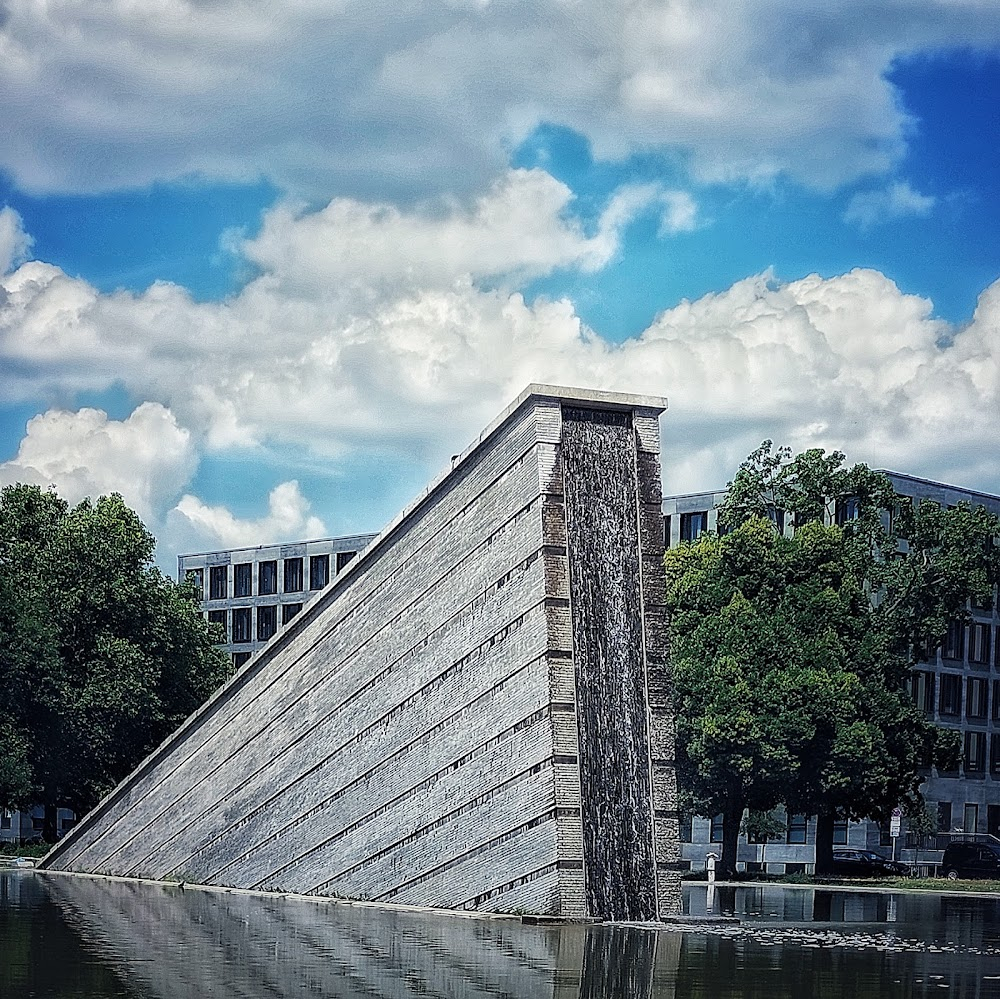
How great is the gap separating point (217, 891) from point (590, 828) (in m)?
10.8

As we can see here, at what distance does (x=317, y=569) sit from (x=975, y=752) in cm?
4648

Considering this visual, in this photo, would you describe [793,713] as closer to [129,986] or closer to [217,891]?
[217,891]

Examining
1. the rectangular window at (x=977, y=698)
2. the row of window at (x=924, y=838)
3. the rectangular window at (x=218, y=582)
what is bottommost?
the row of window at (x=924, y=838)

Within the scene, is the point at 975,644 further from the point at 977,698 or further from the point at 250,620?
the point at 250,620

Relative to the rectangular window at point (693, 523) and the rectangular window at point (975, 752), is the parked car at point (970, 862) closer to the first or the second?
the rectangular window at point (975, 752)

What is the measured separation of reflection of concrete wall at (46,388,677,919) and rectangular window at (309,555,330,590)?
80642 mm

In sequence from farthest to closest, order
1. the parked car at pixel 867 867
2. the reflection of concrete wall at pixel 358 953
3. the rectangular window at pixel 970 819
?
the rectangular window at pixel 970 819 < the parked car at pixel 867 867 < the reflection of concrete wall at pixel 358 953

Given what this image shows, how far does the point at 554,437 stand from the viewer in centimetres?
2509

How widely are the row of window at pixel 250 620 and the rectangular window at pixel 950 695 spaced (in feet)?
152

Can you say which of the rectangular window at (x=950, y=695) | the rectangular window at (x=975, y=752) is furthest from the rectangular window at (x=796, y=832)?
the rectangular window at (x=950, y=695)

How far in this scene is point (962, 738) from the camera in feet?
272

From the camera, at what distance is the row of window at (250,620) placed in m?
113

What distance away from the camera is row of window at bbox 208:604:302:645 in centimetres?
11300

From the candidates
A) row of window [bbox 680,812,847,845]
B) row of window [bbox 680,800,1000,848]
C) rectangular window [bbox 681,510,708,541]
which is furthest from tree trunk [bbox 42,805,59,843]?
rectangular window [bbox 681,510,708,541]
